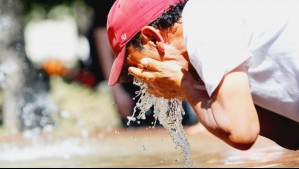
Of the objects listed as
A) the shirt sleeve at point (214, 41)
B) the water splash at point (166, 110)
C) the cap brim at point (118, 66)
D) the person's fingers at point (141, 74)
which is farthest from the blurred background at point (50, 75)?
the shirt sleeve at point (214, 41)

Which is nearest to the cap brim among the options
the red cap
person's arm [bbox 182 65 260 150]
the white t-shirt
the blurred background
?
the red cap

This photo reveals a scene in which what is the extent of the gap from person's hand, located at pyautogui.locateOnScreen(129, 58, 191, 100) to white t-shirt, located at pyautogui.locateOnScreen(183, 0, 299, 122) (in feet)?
0.71

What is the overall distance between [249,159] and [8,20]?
904 centimetres

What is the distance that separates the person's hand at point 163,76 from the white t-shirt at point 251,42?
0.71 feet

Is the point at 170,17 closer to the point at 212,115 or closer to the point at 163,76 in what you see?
the point at 163,76

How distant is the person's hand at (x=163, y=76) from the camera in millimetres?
3256

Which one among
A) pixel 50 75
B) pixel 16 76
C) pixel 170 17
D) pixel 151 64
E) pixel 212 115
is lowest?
pixel 50 75

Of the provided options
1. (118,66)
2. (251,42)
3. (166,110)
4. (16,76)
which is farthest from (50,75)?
(251,42)

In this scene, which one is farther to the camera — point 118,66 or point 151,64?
point 118,66

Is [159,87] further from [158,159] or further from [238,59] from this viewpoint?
[158,159]

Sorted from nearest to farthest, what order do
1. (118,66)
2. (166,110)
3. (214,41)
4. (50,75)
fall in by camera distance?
(214,41), (118,66), (166,110), (50,75)

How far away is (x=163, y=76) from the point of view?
3281mm

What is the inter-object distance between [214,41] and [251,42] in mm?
186

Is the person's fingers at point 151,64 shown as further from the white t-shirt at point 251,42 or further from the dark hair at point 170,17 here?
Result: the white t-shirt at point 251,42
